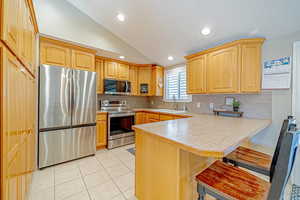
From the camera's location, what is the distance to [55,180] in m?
1.94

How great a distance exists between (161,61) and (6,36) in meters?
3.37

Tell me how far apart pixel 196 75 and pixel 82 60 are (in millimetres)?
2490

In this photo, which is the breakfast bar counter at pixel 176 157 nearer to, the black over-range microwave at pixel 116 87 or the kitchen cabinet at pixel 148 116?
the kitchen cabinet at pixel 148 116

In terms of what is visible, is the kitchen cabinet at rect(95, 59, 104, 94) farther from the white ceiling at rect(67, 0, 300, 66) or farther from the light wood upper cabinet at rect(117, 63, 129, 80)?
the white ceiling at rect(67, 0, 300, 66)

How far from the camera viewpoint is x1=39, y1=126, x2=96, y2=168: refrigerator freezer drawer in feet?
7.30

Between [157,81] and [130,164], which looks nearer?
[130,164]

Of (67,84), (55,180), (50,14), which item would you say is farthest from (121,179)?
(50,14)

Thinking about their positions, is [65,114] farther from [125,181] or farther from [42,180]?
[125,181]

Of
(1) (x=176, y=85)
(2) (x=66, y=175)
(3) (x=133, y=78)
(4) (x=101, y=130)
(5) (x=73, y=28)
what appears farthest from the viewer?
(3) (x=133, y=78)

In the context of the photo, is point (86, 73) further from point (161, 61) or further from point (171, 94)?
point (171, 94)

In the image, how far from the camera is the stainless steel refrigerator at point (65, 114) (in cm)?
221

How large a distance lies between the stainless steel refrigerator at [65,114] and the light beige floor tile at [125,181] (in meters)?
1.08

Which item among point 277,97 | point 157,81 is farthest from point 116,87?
point 277,97

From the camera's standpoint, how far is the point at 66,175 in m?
2.06
